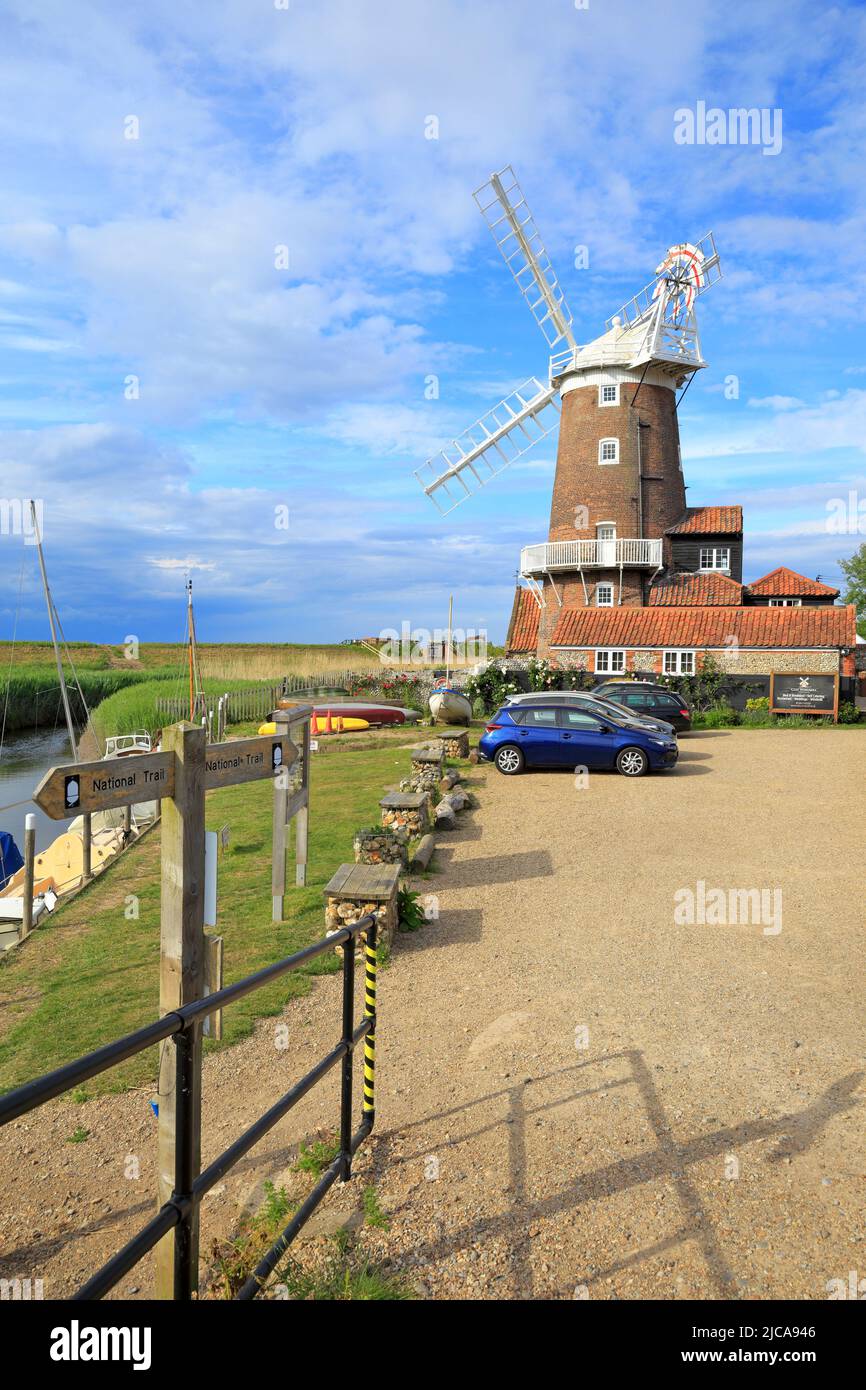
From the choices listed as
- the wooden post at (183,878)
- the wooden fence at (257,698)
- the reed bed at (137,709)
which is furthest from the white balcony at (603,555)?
the wooden post at (183,878)

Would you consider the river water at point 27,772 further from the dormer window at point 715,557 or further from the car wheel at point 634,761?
the dormer window at point 715,557

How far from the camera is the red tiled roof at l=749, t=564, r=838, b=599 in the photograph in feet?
136

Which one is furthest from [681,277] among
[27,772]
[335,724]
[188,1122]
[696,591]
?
[188,1122]

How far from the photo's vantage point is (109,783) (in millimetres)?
4238

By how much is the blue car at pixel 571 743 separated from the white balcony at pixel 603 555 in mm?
18154

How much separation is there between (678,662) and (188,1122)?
3216 centimetres

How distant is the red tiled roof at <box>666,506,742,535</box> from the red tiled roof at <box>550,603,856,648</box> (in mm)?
5227

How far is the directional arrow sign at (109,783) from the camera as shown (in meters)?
4.10

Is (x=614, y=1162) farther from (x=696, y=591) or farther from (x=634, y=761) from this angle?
(x=696, y=591)

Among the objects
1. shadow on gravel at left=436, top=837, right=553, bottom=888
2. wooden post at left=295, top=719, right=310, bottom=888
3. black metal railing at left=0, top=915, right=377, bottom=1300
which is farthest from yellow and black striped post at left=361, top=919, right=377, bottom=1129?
wooden post at left=295, top=719, right=310, bottom=888

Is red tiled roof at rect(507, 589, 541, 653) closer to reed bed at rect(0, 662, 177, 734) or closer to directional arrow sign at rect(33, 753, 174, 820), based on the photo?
reed bed at rect(0, 662, 177, 734)
